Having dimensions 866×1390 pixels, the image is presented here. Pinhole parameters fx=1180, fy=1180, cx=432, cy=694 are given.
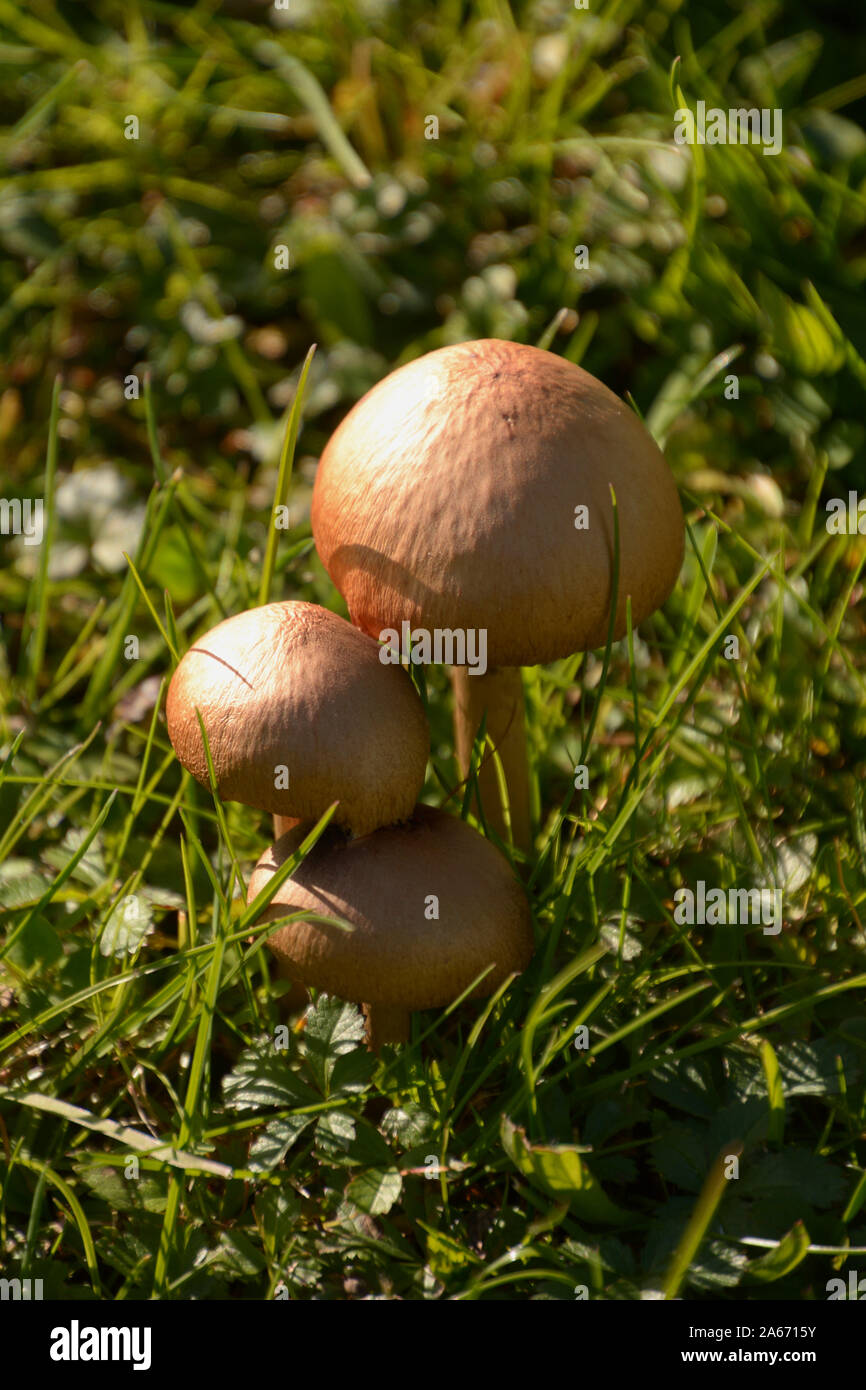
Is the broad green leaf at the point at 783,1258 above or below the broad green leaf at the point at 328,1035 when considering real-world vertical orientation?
below

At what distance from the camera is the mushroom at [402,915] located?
232cm

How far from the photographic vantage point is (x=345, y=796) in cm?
233

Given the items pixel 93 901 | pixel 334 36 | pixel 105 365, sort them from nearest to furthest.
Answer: pixel 93 901, pixel 105 365, pixel 334 36

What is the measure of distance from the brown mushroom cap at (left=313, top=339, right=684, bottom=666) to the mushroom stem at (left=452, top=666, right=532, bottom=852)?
0.39 metres

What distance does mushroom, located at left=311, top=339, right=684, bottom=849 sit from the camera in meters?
2.32

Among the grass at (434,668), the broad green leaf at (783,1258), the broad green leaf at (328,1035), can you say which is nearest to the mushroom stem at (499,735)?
the grass at (434,668)

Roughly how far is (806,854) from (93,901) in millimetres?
1754

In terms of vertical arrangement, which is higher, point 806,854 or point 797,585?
point 797,585

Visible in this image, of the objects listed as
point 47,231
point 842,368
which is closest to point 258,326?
point 47,231

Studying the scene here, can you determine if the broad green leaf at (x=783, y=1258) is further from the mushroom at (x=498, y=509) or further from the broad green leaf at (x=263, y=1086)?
the mushroom at (x=498, y=509)

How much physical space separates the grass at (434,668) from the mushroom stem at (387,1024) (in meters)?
0.14

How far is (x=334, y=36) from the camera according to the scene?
552 centimetres
